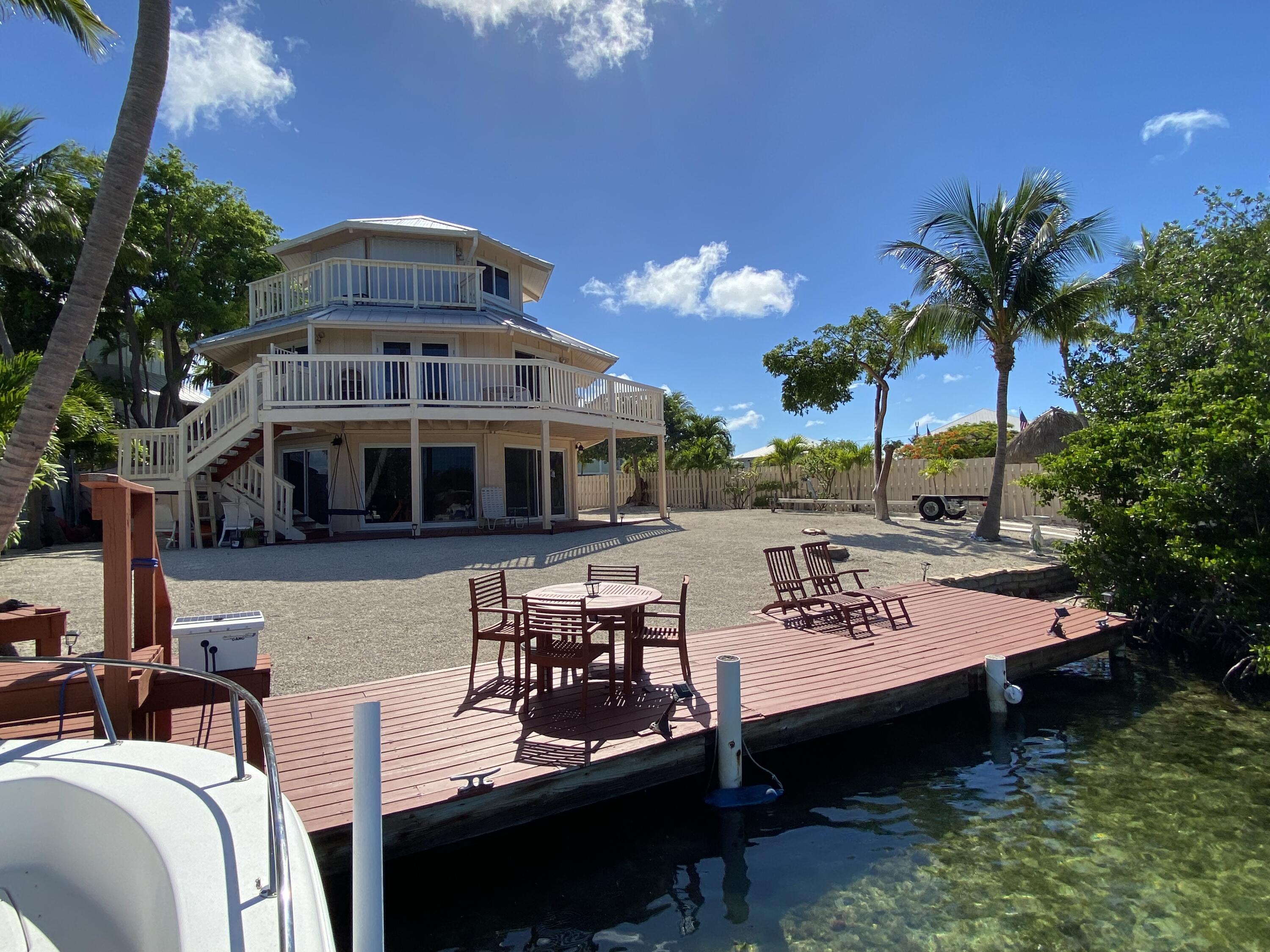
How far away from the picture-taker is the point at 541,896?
142 inches

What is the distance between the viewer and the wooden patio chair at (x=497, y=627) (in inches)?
200

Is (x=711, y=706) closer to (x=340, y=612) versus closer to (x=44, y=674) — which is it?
(x=44, y=674)

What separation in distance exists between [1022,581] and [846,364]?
9.15 m

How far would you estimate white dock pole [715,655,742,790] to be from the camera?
446 cm

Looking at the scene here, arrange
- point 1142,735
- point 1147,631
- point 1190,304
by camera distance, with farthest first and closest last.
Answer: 1. point 1190,304
2. point 1147,631
3. point 1142,735

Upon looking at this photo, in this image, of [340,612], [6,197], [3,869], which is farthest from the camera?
[6,197]

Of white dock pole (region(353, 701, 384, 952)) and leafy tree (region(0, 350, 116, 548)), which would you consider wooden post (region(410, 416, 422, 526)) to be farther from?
white dock pole (region(353, 701, 384, 952))

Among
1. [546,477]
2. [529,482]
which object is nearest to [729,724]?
[546,477]

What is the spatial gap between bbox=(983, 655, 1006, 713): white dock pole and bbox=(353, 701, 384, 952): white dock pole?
5.83 metres

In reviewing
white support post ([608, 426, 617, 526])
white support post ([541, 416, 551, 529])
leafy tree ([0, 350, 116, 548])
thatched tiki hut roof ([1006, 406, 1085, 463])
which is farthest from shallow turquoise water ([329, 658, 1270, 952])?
thatched tiki hut roof ([1006, 406, 1085, 463])

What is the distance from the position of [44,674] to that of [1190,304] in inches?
578

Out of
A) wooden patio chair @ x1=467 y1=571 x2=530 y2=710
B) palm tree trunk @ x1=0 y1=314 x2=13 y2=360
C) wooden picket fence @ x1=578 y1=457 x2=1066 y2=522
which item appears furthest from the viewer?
wooden picket fence @ x1=578 y1=457 x2=1066 y2=522

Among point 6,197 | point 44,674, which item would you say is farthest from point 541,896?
point 6,197

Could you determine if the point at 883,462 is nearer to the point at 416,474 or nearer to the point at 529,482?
the point at 529,482
